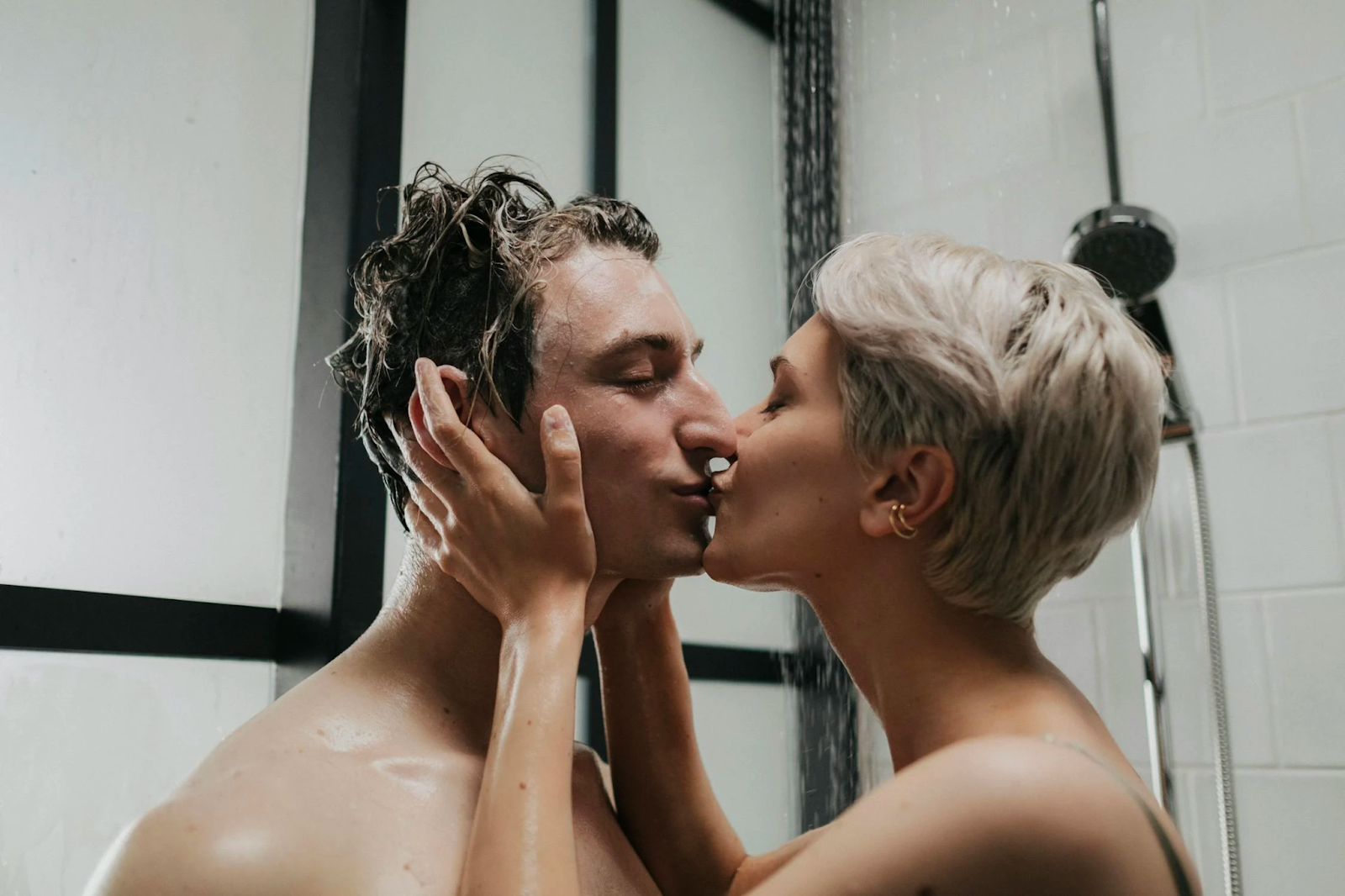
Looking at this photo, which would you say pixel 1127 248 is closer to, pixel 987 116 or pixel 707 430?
pixel 987 116

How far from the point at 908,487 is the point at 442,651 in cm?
45

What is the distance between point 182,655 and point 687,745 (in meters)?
0.74

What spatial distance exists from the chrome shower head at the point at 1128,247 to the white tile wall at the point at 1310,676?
55 centimetres

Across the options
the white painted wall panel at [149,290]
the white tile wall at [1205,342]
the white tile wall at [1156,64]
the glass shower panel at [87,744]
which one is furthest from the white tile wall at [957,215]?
the glass shower panel at [87,744]

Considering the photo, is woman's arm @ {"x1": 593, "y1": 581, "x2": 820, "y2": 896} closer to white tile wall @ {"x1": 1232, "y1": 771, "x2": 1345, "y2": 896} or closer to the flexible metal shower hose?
the flexible metal shower hose

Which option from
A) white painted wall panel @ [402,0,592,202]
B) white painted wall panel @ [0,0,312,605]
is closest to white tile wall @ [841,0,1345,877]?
white painted wall panel @ [402,0,592,202]

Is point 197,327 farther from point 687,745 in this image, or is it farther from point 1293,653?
point 1293,653

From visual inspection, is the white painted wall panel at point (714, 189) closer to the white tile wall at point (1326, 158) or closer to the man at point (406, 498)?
the white tile wall at point (1326, 158)

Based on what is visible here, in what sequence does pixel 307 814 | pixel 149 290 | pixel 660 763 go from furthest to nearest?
pixel 149 290
pixel 660 763
pixel 307 814

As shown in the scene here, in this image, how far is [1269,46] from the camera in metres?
2.07

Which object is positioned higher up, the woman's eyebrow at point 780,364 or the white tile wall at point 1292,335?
the white tile wall at point 1292,335

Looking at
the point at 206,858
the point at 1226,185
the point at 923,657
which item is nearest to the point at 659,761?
the point at 923,657

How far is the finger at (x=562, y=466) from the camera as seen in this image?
3.41ft

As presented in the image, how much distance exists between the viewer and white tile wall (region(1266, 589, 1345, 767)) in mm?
1856
